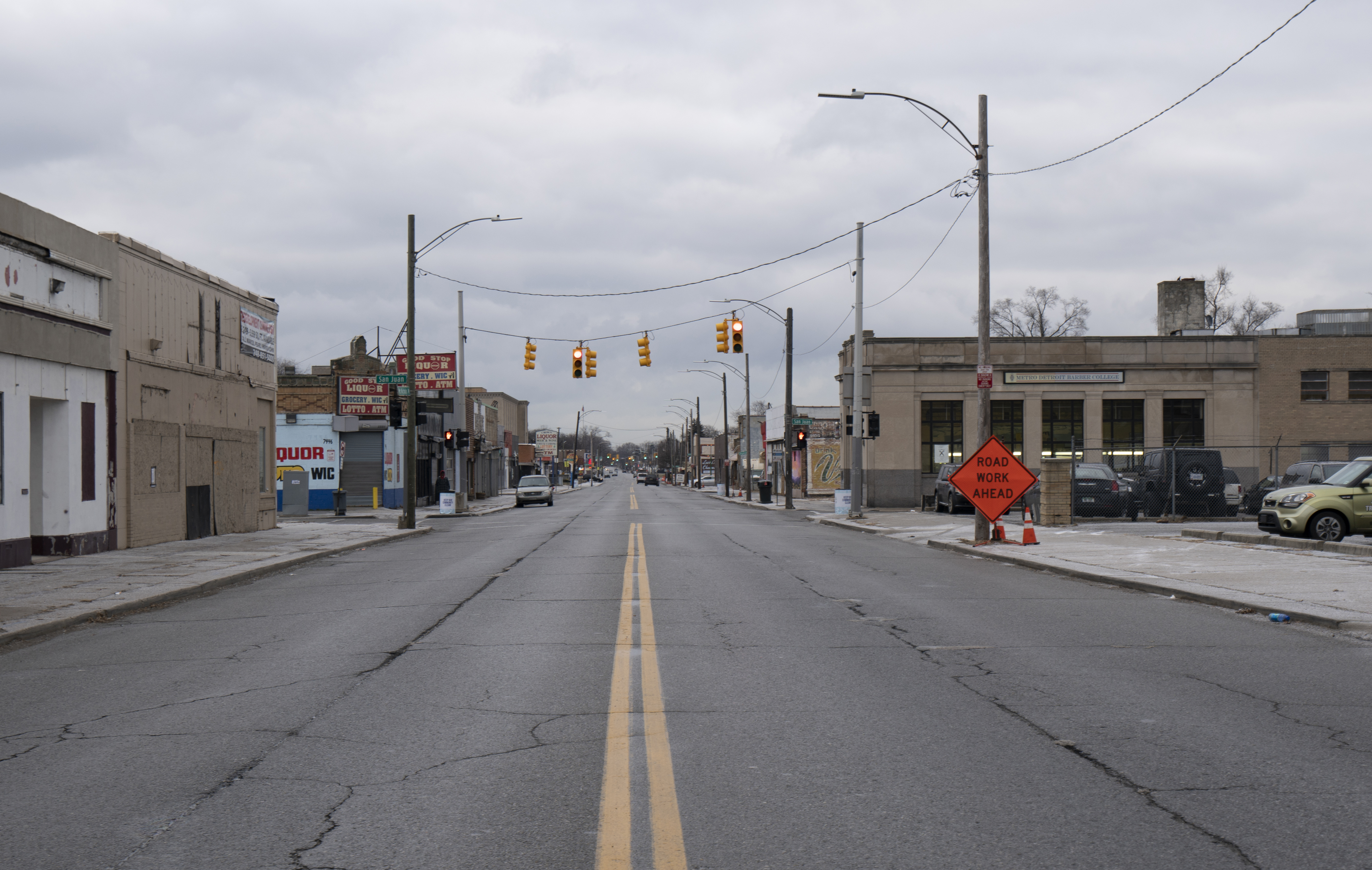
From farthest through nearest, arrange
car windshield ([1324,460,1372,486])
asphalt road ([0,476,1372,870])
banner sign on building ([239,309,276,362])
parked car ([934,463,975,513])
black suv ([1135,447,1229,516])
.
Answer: parked car ([934,463,975,513]) → black suv ([1135,447,1229,516]) → banner sign on building ([239,309,276,362]) → car windshield ([1324,460,1372,486]) → asphalt road ([0,476,1372,870])

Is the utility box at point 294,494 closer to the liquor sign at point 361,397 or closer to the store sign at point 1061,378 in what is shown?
the liquor sign at point 361,397

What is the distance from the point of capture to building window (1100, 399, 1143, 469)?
157 ft

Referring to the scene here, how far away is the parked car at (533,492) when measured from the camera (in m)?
54.2

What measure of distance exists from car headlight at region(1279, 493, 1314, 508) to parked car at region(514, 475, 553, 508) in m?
37.5

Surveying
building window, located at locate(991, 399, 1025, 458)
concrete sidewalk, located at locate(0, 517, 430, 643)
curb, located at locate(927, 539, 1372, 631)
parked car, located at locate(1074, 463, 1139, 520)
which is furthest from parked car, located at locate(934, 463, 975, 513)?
concrete sidewalk, located at locate(0, 517, 430, 643)

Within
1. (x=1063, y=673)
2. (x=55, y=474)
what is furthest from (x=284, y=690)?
(x=55, y=474)

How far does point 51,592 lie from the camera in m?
13.9

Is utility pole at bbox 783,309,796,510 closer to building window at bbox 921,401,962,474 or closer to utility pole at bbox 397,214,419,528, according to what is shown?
building window at bbox 921,401,962,474

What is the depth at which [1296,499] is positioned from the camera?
774 inches

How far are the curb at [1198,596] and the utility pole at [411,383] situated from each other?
1640 cm

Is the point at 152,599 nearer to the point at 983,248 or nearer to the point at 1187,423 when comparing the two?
the point at 983,248

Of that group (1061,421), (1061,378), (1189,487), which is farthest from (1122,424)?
(1189,487)

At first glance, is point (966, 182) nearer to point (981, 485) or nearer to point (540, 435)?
point (981, 485)

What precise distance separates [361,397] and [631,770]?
40230 mm
